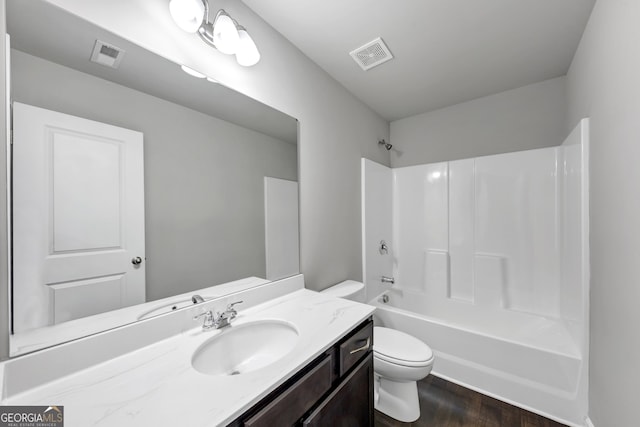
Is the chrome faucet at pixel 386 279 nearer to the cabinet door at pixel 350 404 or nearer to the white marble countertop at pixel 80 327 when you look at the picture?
the cabinet door at pixel 350 404

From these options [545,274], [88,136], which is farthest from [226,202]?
[545,274]

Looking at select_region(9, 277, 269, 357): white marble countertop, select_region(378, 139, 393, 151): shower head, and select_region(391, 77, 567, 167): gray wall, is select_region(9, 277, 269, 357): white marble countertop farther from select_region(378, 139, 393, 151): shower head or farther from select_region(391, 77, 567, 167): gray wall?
select_region(391, 77, 567, 167): gray wall

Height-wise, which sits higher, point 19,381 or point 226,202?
point 226,202

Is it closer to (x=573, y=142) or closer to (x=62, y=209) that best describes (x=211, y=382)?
(x=62, y=209)

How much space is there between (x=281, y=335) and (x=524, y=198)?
234 centimetres

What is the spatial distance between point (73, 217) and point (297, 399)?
0.94 metres

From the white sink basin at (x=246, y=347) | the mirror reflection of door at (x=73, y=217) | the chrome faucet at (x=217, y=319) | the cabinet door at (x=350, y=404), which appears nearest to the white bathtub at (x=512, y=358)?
the cabinet door at (x=350, y=404)

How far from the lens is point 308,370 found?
0.83m

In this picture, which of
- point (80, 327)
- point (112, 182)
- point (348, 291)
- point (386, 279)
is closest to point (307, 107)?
point (112, 182)

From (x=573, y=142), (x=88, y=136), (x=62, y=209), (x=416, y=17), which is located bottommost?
(x=62, y=209)

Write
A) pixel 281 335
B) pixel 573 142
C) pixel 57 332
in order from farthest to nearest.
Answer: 1. pixel 573 142
2. pixel 281 335
3. pixel 57 332

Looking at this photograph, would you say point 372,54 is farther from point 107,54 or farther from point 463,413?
point 463,413

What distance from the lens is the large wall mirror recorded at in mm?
723

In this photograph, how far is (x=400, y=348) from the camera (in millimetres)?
1600
